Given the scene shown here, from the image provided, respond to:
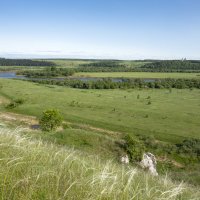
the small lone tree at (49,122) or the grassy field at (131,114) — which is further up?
the small lone tree at (49,122)

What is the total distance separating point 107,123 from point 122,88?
187 ft

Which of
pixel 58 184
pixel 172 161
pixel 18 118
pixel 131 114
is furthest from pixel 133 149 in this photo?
pixel 18 118

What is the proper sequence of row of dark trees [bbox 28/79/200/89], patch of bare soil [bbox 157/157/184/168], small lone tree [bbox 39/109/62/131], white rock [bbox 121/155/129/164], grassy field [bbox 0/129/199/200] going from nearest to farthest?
grassy field [bbox 0/129/199/200], white rock [bbox 121/155/129/164], patch of bare soil [bbox 157/157/184/168], small lone tree [bbox 39/109/62/131], row of dark trees [bbox 28/79/200/89]

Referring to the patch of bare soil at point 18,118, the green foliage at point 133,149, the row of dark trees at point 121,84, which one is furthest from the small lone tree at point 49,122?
the row of dark trees at point 121,84

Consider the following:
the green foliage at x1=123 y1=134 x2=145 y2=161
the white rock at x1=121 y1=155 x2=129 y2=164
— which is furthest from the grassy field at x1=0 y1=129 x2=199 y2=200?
the green foliage at x1=123 y1=134 x2=145 y2=161

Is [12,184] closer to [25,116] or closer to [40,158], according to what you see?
[40,158]

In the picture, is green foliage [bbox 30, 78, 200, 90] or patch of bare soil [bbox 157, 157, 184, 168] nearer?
patch of bare soil [bbox 157, 157, 184, 168]

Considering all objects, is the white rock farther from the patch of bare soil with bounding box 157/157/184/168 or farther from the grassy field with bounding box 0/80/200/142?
the grassy field with bounding box 0/80/200/142

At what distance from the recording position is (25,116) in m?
47.8

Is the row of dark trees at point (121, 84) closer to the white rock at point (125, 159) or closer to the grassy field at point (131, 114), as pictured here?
the grassy field at point (131, 114)

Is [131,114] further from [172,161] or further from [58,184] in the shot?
[58,184]

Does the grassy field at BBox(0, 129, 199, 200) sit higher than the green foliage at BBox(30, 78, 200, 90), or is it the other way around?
the grassy field at BBox(0, 129, 199, 200)

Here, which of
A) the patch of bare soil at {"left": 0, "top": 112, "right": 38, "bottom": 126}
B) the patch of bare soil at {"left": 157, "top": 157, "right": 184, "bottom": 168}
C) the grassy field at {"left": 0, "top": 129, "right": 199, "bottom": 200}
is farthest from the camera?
the patch of bare soil at {"left": 0, "top": 112, "right": 38, "bottom": 126}

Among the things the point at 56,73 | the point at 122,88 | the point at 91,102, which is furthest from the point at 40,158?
the point at 56,73
